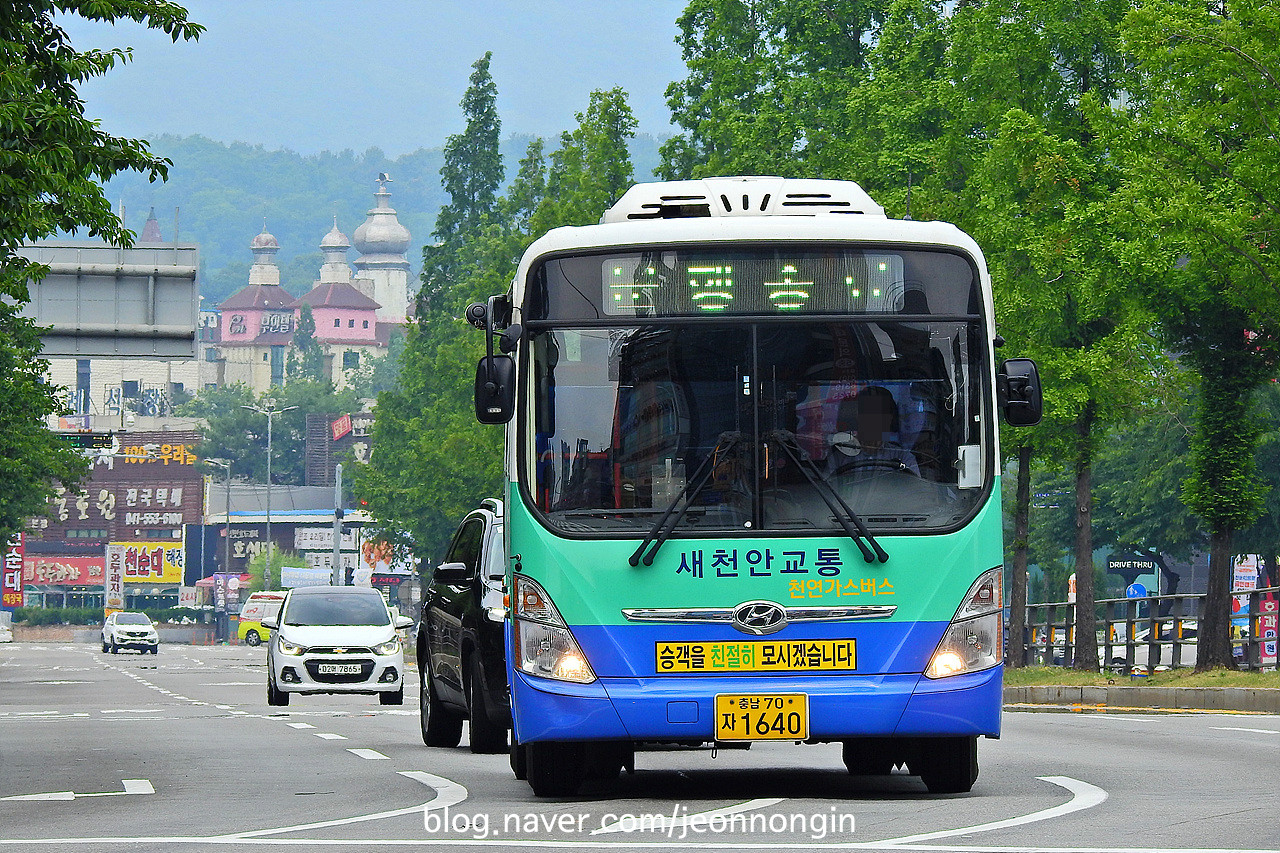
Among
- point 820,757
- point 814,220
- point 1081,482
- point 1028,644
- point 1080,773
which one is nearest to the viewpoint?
point 814,220

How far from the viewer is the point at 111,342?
38.2m

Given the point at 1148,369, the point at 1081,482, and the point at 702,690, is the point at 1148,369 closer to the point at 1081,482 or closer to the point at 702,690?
the point at 1081,482

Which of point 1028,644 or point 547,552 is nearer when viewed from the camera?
point 547,552

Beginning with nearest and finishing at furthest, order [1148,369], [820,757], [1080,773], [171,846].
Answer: [171,846], [1080,773], [820,757], [1148,369]

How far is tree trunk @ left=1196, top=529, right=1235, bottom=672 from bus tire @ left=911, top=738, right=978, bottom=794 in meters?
18.6

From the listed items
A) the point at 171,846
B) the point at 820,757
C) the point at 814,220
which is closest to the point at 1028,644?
the point at 820,757

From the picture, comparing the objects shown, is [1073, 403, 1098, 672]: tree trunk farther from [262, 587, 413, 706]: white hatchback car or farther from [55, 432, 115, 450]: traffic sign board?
[55, 432, 115, 450]: traffic sign board

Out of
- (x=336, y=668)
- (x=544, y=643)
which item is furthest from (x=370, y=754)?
(x=336, y=668)

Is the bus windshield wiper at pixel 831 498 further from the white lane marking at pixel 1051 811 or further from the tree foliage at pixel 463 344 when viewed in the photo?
the tree foliage at pixel 463 344

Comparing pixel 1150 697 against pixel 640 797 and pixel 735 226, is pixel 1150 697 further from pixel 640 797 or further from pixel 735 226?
pixel 735 226

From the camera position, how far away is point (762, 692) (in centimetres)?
1161

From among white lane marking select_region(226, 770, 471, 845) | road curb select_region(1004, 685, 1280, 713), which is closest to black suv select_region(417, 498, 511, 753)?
white lane marking select_region(226, 770, 471, 845)

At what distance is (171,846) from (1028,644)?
3249 centimetres

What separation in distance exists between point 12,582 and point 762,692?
156 m
